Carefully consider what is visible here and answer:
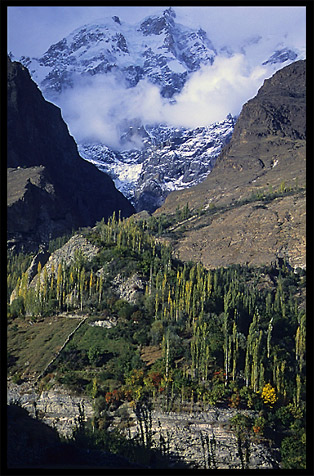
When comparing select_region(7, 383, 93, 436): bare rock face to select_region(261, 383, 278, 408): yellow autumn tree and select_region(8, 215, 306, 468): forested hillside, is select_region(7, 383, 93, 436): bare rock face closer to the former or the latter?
select_region(8, 215, 306, 468): forested hillside

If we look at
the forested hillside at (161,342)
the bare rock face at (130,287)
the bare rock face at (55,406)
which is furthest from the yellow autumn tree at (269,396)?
the bare rock face at (130,287)

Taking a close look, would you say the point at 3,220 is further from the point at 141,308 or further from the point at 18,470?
the point at 141,308

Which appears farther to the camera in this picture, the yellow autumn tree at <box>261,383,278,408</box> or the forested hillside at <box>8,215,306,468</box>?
the forested hillside at <box>8,215,306,468</box>

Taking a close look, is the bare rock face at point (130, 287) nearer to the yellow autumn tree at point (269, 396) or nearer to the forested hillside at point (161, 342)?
the forested hillside at point (161, 342)

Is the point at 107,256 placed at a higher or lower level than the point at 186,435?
higher

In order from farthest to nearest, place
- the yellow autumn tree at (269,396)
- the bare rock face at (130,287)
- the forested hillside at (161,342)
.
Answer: the bare rock face at (130,287) → the forested hillside at (161,342) → the yellow autumn tree at (269,396)

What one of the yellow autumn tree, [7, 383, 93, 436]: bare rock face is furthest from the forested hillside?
[7, 383, 93, 436]: bare rock face

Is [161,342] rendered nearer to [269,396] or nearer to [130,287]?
[130,287]
